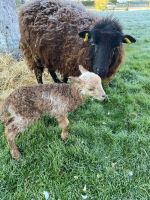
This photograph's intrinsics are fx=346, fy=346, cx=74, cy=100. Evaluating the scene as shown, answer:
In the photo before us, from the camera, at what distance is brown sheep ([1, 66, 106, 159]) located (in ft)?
13.5

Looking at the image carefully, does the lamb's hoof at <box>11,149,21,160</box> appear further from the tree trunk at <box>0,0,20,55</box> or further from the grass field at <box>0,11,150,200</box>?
the tree trunk at <box>0,0,20,55</box>

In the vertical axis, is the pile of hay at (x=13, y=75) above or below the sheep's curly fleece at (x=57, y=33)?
below

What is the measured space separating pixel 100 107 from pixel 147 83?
1.72 meters

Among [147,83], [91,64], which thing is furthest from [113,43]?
[147,83]

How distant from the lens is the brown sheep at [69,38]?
5484mm

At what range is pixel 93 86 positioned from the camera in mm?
3977

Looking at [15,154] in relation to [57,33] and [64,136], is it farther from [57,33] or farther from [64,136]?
[57,33]

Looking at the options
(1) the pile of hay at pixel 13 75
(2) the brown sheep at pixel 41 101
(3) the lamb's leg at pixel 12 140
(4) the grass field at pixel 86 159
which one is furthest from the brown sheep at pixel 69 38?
(3) the lamb's leg at pixel 12 140

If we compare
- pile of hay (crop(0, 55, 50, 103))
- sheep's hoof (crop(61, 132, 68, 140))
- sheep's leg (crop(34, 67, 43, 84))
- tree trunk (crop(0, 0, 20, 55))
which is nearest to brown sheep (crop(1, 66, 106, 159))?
sheep's hoof (crop(61, 132, 68, 140))

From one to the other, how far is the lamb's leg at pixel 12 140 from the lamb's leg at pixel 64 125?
25.0 inches

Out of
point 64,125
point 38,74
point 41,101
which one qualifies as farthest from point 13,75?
point 41,101

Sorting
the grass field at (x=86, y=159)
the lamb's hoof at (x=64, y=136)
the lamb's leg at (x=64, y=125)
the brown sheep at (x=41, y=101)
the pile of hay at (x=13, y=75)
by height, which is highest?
the brown sheep at (x=41, y=101)

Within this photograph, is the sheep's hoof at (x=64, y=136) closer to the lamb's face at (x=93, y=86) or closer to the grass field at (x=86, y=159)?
the grass field at (x=86, y=159)

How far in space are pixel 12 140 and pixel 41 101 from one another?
0.60 meters
